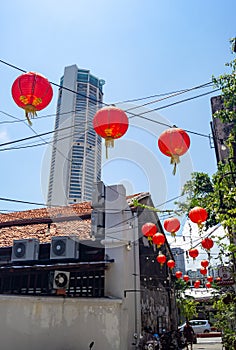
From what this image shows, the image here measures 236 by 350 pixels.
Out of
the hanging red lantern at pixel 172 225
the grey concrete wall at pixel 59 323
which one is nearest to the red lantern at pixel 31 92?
the hanging red lantern at pixel 172 225

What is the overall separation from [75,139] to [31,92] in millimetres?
2930

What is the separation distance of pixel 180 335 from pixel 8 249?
26.9 feet

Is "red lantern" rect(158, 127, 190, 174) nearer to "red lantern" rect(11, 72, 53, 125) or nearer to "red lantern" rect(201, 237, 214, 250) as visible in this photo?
"red lantern" rect(11, 72, 53, 125)

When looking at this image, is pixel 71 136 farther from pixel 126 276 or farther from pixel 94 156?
pixel 126 276

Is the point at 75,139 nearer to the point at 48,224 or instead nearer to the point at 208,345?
the point at 48,224

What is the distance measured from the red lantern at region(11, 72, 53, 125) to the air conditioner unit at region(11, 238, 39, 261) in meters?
7.06

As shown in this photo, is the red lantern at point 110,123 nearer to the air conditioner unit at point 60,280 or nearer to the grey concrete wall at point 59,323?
the grey concrete wall at point 59,323

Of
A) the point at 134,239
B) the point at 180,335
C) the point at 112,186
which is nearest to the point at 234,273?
the point at 134,239

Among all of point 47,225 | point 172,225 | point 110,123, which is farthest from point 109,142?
point 47,225

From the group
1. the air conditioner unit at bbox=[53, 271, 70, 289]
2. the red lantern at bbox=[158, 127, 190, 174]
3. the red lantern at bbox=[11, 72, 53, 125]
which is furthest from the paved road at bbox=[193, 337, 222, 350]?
the red lantern at bbox=[11, 72, 53, 125]

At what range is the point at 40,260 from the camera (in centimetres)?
1041

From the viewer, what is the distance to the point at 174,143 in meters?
4.44

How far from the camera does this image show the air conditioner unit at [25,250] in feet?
33.3

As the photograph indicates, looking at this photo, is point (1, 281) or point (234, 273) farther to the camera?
point (1, 281)
